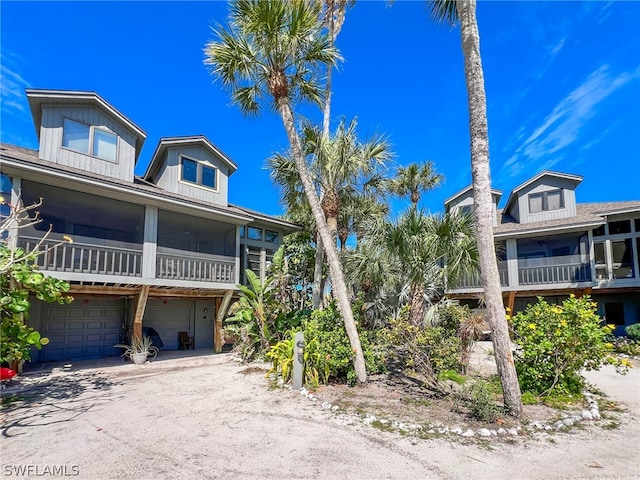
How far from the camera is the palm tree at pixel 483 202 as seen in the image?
6215 mm

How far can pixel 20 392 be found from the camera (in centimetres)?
821

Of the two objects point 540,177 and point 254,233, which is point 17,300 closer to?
point 254,233

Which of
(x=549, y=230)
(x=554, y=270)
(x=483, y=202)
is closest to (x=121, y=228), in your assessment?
(x=483, y=202)

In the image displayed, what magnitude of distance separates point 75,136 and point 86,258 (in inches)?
170

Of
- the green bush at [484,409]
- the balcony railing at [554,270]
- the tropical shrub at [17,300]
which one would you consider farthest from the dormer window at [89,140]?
the balcony railing at [554,270]

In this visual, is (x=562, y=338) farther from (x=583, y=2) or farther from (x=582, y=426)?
(x=583, y=2)

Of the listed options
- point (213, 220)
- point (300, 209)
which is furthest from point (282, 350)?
point (213, 220)

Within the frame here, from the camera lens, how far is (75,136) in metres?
11.9

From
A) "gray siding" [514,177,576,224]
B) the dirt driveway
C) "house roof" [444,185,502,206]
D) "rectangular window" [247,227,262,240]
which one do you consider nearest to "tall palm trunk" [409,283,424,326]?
the dirt driveway

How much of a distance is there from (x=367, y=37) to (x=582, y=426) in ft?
51.4

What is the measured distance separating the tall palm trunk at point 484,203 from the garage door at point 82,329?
14115 mm

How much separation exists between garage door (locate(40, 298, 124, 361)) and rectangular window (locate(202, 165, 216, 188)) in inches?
240

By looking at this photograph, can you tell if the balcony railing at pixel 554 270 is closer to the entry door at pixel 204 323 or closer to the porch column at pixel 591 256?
the porch column at pixel 591 256

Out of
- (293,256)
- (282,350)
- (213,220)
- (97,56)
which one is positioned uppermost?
(97,56)
